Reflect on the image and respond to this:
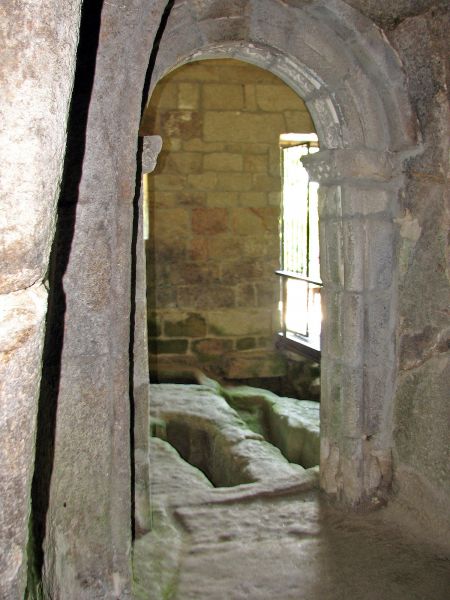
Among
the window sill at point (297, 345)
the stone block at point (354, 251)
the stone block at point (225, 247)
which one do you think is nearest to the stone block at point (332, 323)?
the stone block at point (354, 251)

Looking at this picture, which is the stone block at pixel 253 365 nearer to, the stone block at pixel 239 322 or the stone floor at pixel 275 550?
the stone block at pixel 239 322

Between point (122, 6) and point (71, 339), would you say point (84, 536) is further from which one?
point (122, 6)

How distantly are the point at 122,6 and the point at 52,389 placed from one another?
1.04m

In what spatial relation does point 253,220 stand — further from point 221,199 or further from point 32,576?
point 32,576

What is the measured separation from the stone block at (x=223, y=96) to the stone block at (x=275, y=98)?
0.68 ft

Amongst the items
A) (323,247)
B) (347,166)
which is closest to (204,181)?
(323,247)

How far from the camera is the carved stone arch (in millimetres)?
2531

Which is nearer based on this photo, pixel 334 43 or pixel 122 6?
pixel 122 6

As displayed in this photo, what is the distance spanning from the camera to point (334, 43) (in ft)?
8.67

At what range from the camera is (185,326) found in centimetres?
628

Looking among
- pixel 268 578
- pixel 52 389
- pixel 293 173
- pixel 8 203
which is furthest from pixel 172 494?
pixel 293 173

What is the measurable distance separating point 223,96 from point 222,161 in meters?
0.67

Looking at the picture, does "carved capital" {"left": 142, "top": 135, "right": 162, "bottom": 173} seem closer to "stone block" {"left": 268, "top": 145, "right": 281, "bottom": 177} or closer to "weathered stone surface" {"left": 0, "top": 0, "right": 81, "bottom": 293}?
"weathered stone surface" {"left": 0, "top": 0, "right": 81, "bottom": 293}

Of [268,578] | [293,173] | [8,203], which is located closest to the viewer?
[8,203]
